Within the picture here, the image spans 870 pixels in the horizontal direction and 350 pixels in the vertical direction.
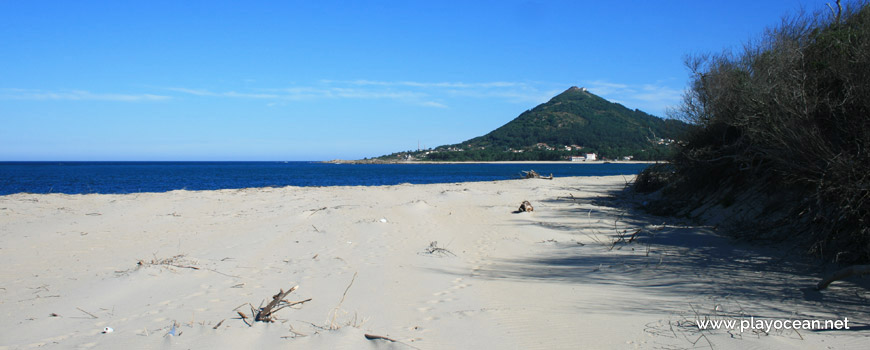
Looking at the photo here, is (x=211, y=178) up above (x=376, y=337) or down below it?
below

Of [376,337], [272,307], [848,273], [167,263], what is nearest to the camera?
[376,337]

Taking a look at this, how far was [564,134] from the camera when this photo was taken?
126688 millimetres

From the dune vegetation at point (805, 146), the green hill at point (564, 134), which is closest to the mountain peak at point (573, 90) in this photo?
the green hill at point (564, 134)

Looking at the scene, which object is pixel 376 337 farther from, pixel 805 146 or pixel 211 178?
pixel 211 178

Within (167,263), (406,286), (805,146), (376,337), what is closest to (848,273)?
(805,146)

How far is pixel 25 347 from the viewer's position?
163 inches

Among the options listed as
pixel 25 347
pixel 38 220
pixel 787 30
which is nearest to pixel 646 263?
pixel 25 347

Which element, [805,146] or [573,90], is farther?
[573,90]

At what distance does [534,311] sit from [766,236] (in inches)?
210

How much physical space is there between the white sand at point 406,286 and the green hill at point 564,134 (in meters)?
90.4

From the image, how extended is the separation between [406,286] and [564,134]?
125777 mm

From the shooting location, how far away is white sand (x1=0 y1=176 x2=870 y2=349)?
165 inches

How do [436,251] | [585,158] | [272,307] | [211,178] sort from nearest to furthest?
1. [272,307]
2. [436,251]
3. [211,178]
4. [585,158]

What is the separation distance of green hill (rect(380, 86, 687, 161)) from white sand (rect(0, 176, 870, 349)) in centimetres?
9041
